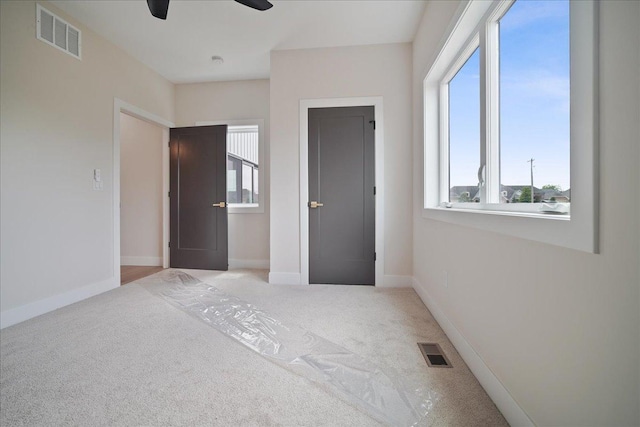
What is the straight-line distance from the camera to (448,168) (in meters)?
2.37

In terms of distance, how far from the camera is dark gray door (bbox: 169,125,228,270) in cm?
377

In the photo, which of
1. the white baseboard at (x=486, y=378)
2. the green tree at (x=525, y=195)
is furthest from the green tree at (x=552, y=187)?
the white baseboard at (x=486, y=378)

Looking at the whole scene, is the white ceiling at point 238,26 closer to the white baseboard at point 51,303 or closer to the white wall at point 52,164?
the white wall at point 52,164

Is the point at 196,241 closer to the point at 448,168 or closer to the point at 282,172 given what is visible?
the point at 282,172

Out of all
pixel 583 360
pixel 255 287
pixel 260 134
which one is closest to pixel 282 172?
pixel 260 134

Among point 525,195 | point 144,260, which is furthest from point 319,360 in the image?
point 144,260

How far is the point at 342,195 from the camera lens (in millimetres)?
3068

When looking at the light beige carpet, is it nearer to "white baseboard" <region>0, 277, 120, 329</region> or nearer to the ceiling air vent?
"white baseboard" <region>0, 277, 120, 329</region>

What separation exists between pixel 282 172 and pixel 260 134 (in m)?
1.10

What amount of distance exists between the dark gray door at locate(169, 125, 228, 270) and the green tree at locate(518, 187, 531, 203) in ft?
11.2

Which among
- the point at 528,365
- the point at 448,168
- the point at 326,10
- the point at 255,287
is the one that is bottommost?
the point at 255,287

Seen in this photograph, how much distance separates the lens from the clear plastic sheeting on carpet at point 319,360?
119cm

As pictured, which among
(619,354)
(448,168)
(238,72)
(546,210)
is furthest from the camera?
(238,72)

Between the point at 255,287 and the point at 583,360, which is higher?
the point at 583,360
